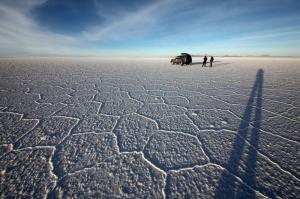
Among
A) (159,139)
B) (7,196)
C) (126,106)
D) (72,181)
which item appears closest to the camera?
(7,196)

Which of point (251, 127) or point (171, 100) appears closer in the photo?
point (251, 127)

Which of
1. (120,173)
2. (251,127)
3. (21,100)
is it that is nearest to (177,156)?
(120,173)

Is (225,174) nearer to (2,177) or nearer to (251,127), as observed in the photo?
(251,127)

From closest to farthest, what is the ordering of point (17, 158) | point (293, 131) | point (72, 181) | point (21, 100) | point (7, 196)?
point (7, 196) → point (72, 181) → point (17, 158) → point (293, 131) → point (21, 100)

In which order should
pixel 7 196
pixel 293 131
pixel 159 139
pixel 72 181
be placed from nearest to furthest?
pixel 7 196 → pixel 72 181 → pixel 159 139 → pixel 293 131

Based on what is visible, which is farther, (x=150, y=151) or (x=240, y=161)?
(x=150, y=151)

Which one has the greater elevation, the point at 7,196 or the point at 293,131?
the point at 293,131

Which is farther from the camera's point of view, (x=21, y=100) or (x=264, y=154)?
(x=21, y=100)

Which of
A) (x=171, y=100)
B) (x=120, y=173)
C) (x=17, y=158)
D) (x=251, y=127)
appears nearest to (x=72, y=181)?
(x=120, y=173)

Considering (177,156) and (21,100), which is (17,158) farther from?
(21,100)
